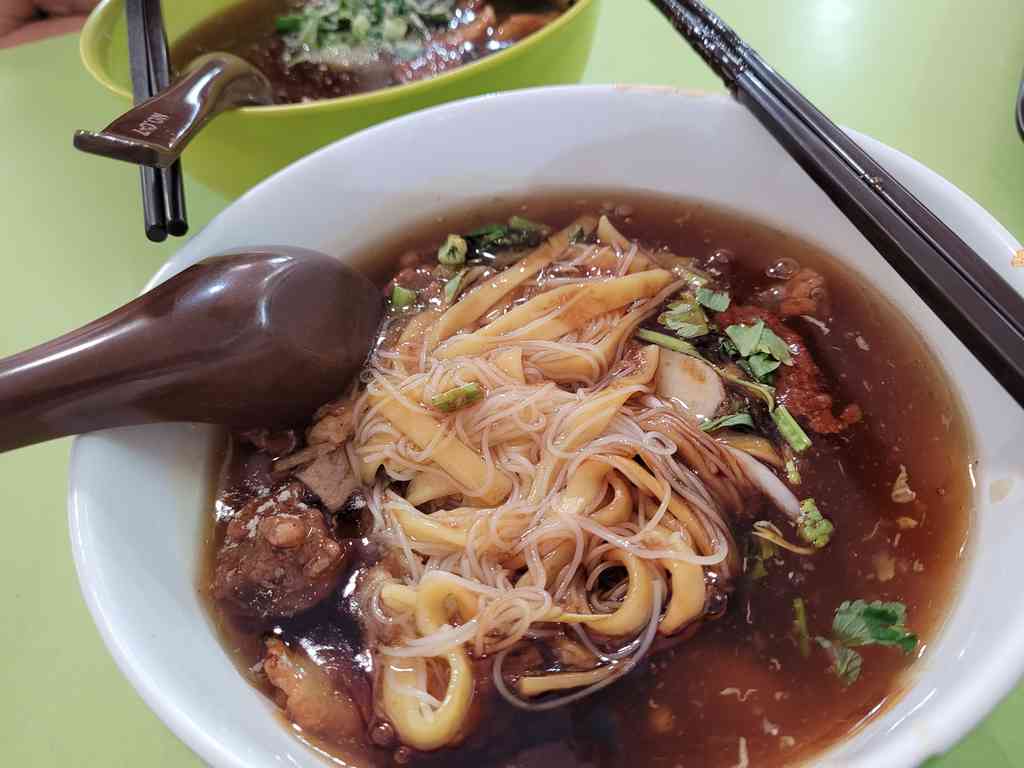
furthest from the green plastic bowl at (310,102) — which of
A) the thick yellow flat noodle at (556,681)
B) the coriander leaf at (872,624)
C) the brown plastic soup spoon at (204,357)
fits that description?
the coriander leaf at (872,624)

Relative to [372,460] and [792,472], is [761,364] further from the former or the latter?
[372,460]

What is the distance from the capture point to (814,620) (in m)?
1.26

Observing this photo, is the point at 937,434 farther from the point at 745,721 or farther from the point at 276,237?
the point at 276,237

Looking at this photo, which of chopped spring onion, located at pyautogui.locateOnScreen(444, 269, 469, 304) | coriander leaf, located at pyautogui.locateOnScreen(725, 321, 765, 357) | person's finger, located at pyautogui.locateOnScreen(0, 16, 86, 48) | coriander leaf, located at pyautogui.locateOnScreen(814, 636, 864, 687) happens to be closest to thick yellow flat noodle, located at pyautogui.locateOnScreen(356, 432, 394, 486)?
chopped spring onion, located at pyautogui.locateOnScreen(444, 269, 469, 304)

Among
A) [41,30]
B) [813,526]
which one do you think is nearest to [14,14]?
[41,30]

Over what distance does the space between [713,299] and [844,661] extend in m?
0.72

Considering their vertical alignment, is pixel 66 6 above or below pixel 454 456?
above

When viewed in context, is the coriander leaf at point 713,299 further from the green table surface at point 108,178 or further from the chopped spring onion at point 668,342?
the green table surface at point 108,178

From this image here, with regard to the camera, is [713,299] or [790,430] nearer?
[790,430]

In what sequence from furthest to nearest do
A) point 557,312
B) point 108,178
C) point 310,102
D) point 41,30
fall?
1. point 41,30
2. point 108,178
3. point 310,102
4. point 557,312

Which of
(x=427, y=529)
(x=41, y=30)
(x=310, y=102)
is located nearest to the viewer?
(x=427, y=529)

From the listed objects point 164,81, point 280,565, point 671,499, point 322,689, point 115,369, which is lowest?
point 322,689

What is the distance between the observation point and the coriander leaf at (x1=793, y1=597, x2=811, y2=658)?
4.07 ft

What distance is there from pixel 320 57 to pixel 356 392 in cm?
119
